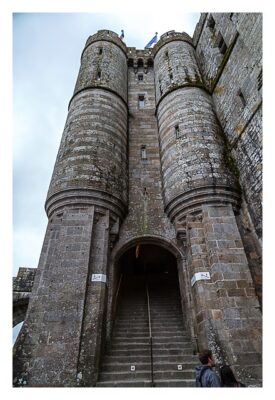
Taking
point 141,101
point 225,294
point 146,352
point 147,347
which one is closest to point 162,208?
point 225,294

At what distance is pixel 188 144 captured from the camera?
10.2 metres

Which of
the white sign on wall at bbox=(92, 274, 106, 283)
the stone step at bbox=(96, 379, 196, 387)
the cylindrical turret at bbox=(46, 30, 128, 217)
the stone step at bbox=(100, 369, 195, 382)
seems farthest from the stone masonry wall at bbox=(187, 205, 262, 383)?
the cylindrical turret at bbox=(46, 30, 128, 217)

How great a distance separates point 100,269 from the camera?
7.95 metres

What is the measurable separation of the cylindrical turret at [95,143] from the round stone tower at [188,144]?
1.85m

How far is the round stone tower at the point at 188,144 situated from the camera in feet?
Result: 29.4

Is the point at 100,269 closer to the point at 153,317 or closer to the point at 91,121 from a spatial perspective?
the point at 153,317

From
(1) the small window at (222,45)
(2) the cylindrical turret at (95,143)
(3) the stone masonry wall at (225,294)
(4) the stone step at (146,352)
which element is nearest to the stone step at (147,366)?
(4) the stone step at (146,352)

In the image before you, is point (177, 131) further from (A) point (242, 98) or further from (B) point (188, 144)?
(A) point (242, 98)

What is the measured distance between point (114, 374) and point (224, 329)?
9.71 feet

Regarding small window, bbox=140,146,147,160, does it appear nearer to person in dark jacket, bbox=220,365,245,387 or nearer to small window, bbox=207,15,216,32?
small window, bbox=207,15,216,32

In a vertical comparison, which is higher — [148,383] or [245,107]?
[245,107]

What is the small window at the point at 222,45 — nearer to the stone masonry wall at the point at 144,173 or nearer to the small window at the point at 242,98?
the small window at the point at 242,98

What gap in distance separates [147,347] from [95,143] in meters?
7.11

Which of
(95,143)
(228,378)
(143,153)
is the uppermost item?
(143,153)
